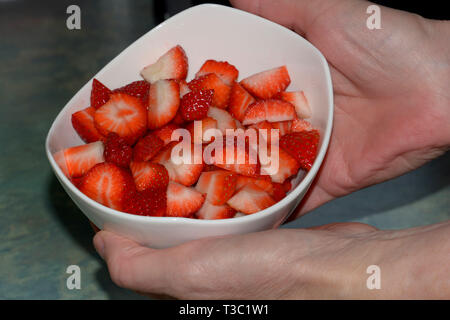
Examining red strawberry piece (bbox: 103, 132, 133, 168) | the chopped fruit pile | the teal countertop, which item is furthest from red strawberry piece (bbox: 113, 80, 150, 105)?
the teal countertop

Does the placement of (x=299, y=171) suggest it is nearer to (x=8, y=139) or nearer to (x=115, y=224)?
(x=115, y=224)

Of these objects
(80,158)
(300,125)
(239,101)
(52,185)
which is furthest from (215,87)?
(52,185)

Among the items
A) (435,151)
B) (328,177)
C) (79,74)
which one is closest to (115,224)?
(328,177)

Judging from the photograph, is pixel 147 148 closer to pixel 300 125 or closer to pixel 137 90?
pixel 137 90

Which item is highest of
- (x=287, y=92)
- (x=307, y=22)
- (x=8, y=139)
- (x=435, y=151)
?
(x=307, y=22)

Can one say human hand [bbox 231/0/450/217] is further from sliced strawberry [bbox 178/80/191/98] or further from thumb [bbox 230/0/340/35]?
sliced strawberry [bbox 178/80/191/98]

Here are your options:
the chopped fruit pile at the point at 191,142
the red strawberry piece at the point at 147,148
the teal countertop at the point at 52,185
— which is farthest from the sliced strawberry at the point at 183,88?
the teal countertop at the point at 52,185
